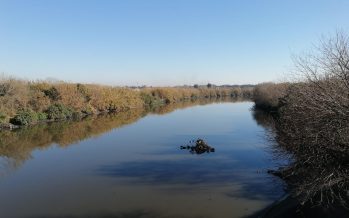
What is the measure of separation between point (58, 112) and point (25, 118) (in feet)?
23.4

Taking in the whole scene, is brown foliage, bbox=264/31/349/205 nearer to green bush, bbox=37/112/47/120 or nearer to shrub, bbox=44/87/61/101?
green bush, bbox=37/112/47/120

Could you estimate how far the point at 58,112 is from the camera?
50.2 m

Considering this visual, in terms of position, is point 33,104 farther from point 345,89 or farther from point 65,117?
point 345,89

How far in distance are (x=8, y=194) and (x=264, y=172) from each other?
11.6 meters

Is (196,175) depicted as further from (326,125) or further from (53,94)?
(53,94)

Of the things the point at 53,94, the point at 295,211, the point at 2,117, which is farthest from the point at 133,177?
the point at 53,94

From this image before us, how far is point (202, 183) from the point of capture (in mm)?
18031

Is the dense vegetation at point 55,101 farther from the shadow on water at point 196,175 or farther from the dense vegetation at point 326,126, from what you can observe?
the dense vegetation at point 326,126

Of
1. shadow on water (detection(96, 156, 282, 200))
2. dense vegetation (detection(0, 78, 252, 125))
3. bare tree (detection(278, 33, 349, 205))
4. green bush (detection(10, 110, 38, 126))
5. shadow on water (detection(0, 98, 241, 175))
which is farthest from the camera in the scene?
dense vegetation (detection(0, 78, 252, 125))

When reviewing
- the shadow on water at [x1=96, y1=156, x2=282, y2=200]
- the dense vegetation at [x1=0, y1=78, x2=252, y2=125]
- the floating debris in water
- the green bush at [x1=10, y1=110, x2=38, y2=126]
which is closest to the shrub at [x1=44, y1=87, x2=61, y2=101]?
the dense vegetation at [x1=0, y1=78, x2=252, y2=125]

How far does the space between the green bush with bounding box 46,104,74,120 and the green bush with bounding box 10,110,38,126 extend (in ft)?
11.2

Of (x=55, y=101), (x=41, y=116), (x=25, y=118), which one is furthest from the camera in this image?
(x=55, y=101)

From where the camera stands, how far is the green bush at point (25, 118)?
42.4 meters

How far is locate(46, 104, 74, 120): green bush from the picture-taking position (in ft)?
161
